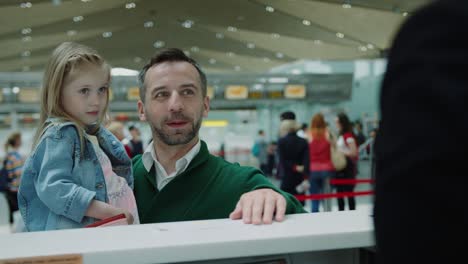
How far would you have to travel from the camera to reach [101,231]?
48.9 inches

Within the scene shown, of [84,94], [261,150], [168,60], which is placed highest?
[168,60]

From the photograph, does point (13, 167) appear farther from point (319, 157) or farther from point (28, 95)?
point (28, 95)

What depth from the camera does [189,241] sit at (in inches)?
43.1

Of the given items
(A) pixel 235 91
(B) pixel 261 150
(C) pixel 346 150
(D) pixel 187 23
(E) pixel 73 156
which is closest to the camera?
(E) pixel 73 156

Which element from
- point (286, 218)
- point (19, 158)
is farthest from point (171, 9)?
point (286, 218)

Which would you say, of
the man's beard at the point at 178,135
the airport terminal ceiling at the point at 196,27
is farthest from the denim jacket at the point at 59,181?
the airport terminal ceiling at the point at 196,27

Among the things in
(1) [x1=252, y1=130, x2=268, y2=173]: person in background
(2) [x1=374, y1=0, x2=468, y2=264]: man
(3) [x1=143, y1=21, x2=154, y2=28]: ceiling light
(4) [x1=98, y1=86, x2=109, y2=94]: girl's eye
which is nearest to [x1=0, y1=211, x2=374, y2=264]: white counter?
(2) [x1=374, y1=0, x2=468, y2=264]: man

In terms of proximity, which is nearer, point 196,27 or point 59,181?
point 59,181

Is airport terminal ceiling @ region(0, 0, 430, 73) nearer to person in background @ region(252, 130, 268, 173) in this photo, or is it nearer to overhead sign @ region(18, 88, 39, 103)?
overhead sign @ region(18, 88, 39, 103)

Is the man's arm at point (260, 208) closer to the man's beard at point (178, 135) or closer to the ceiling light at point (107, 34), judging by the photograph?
the man's beard at point (178, 135)

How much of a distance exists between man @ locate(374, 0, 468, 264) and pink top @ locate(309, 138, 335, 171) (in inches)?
285

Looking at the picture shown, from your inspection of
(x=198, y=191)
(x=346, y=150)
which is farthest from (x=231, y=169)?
(x=346, y=150)

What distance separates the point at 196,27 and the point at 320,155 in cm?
297

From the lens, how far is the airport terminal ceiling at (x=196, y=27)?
6828mm
